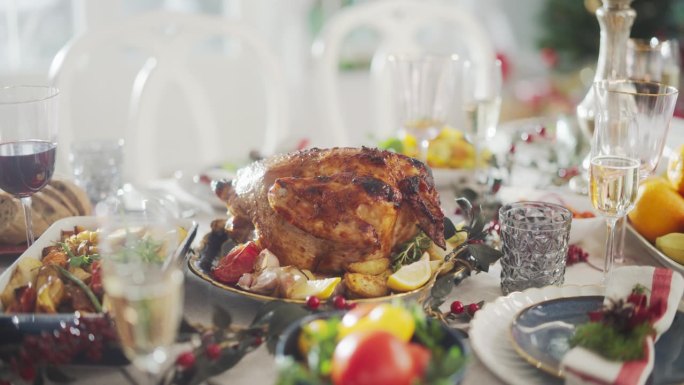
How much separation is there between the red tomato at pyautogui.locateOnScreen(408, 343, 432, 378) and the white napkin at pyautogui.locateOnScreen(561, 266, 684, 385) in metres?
0.20

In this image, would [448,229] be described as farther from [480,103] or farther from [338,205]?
[480,103]

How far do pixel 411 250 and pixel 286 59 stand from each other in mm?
3053

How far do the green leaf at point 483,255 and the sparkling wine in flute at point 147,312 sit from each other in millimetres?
560

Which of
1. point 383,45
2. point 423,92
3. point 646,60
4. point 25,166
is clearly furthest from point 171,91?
point 25,166

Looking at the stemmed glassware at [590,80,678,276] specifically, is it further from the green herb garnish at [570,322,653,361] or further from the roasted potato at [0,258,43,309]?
the roasted potato at [0,258,43,309]

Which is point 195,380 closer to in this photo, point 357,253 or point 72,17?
point 357,253

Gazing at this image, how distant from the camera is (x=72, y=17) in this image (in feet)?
11.0

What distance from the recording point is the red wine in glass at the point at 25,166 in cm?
120

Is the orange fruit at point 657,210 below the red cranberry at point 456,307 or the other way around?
the other way around

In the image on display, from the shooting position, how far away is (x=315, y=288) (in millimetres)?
1088

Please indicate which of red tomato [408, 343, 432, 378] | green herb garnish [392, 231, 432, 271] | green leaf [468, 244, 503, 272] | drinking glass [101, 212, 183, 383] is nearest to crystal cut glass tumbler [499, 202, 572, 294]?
green leaf [468, 244, 503, 272]

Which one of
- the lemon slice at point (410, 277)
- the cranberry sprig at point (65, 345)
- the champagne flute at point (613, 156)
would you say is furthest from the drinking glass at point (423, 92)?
the cranberry sprig at point (65, 345)

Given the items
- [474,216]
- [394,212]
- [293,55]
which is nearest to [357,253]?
[394,212]

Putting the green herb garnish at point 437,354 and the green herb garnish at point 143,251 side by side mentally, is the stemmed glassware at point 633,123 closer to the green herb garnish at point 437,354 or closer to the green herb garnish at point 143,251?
the green herb garnish at point 437,354
